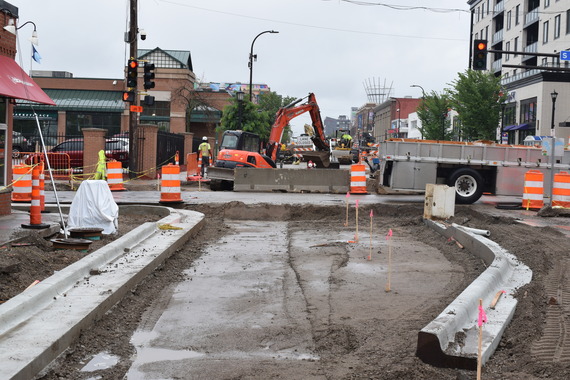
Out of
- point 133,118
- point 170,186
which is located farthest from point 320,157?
point 170,186

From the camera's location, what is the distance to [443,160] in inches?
851

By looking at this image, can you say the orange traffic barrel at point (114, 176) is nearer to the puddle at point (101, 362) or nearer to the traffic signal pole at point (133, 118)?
the traffic signal pole at point (133, 118)

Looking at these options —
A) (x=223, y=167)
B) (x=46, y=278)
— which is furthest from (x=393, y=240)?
(x=223, y=167)

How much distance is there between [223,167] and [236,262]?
54.2 ft

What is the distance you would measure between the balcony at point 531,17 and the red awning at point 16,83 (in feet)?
181

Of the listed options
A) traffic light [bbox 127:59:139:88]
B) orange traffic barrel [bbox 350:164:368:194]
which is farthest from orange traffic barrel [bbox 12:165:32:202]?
orange traffic barrel [bbox 350:164:368:194]

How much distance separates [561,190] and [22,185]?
14734 millimetres

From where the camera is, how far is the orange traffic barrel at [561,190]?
1925cm

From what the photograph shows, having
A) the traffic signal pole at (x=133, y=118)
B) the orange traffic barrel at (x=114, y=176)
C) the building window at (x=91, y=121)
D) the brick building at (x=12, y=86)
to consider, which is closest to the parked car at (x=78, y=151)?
the traffic signal pole at (x=133, y=118)

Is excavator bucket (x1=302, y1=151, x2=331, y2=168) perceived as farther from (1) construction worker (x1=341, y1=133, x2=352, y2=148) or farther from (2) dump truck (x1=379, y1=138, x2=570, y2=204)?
(1) construction worker (x1=341, y1=133, x2=352, y2=148)

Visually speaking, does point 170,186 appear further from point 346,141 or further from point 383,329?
point 346,141

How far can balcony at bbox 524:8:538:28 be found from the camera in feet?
200

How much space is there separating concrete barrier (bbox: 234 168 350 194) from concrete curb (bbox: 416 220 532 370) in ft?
53.9

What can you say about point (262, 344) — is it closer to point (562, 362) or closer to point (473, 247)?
point (562, 362)
